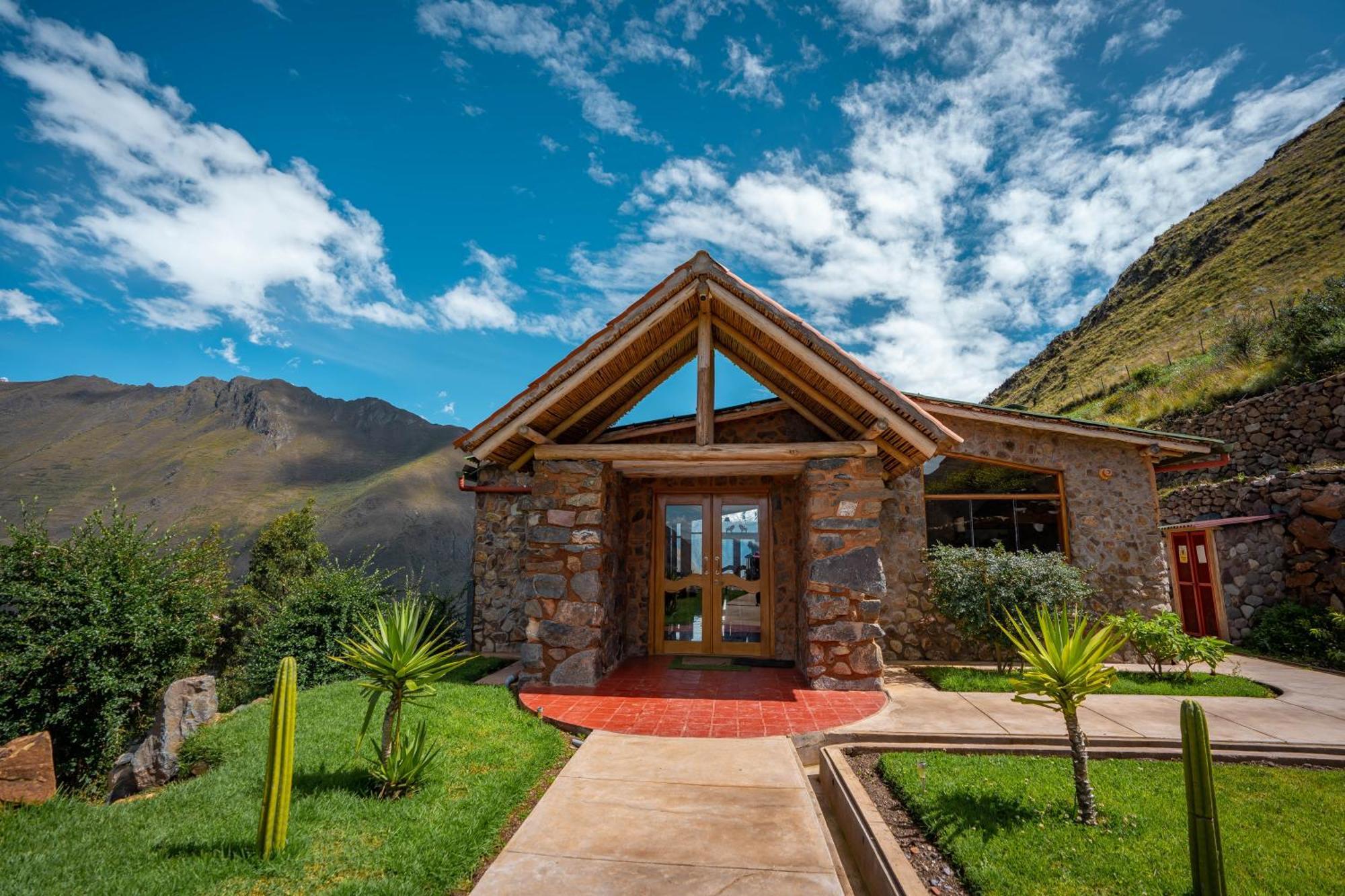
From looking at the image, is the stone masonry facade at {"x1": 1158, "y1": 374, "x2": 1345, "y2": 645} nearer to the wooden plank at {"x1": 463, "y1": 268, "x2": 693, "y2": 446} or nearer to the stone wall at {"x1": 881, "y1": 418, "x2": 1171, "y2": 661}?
the stone wall at {"x1": 881, "y1": 418, "x2": 1171, "y2": 661}

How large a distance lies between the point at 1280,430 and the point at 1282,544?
467cm

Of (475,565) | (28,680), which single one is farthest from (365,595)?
(28,680)

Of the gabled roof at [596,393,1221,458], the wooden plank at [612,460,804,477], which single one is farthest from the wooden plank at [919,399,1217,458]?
the wooden plank at [612,460,804,477]

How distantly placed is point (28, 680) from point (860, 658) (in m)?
9.70

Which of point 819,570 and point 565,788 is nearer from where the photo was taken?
point 565,788

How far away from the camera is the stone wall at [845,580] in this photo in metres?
7.04

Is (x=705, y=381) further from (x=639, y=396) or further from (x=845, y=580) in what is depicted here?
(x=845, y=580)

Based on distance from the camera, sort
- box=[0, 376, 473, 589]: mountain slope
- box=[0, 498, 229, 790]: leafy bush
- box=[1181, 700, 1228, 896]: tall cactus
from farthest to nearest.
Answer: box=[0, 376, 473, 589]: mountain slope
box=[0, 498, 229, 790]: leafy bush
box=[1181, 700, 1228, 896]: tall cactus

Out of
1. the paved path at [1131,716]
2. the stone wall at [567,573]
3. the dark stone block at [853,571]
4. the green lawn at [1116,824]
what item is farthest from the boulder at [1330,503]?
the stone wall at [567,573]

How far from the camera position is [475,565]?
36.3 ft

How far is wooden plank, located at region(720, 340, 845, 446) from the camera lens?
7.92 metres

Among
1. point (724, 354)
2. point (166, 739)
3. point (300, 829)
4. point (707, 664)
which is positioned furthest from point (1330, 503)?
point (166, 739)

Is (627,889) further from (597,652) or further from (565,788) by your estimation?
(597,652)

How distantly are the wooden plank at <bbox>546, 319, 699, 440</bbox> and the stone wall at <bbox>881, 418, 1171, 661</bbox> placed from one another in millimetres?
4682
